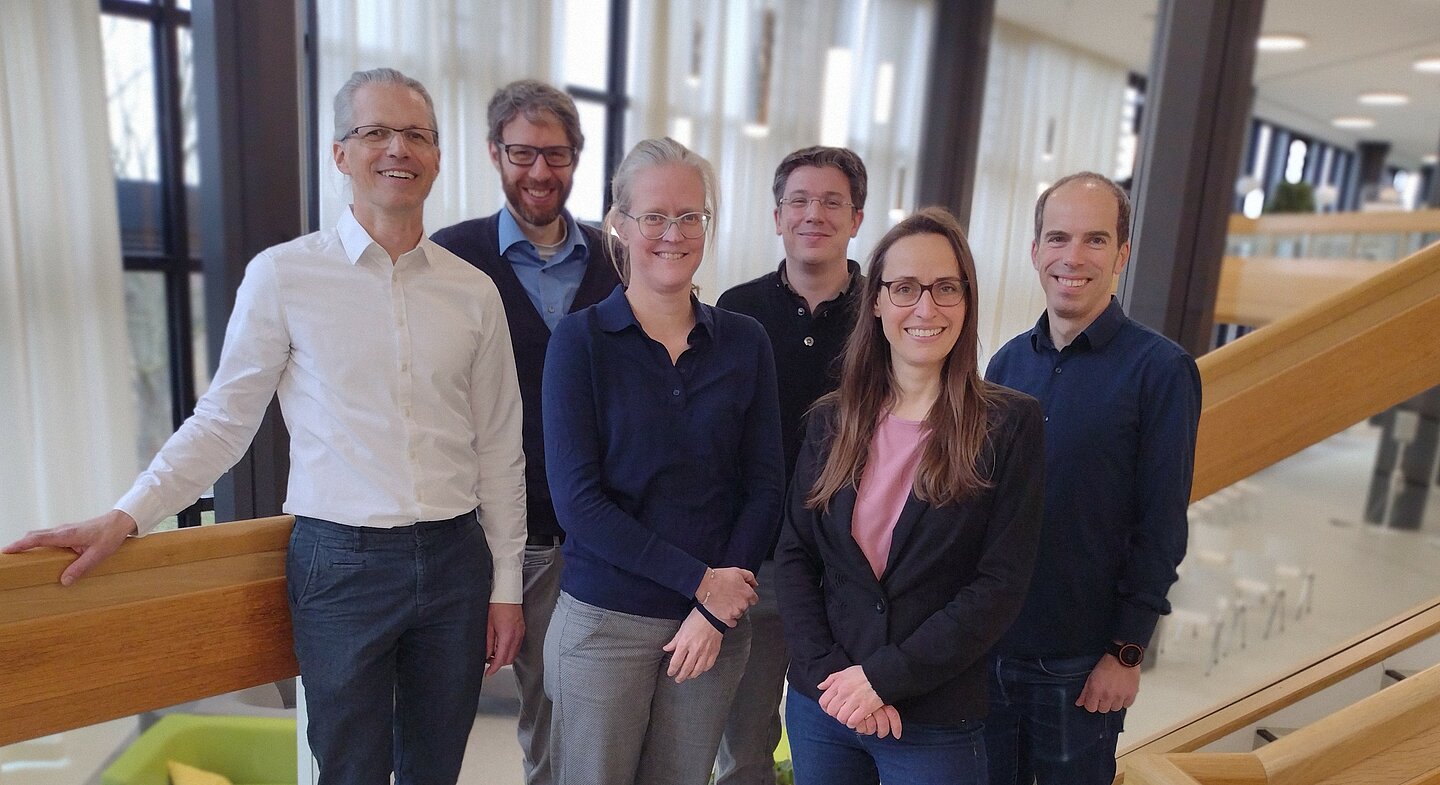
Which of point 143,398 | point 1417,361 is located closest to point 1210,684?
point 1417,361

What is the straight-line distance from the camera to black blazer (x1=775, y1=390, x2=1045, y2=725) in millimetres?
1408

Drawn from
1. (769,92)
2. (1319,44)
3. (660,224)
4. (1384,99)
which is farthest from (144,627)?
(1384,99)

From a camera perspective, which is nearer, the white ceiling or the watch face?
the watch face

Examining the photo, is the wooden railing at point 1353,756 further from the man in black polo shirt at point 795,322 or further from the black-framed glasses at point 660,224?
the black-framed glasses at point 660,224

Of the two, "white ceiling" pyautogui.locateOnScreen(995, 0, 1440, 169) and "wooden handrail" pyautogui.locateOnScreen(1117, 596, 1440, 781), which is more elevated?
"white ceiling" pyautogui.locateOnScreen(995, 0, 1440, 169)

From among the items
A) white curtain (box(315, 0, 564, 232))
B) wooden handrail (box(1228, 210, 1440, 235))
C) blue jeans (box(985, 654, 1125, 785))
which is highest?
white curtain (box(315, 0, 564, 232))

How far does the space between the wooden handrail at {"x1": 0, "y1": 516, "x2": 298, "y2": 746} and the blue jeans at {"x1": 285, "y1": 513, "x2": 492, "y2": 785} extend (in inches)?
2.8

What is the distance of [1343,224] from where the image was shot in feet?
25.1

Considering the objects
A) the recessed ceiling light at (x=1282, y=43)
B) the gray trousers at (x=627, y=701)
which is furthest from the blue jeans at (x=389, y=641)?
the recessed ceiling light at (x=1282, y=43)

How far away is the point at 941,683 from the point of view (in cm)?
143

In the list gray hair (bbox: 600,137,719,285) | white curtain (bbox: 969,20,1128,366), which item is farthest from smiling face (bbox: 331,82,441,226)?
white curtain (bbox: 969,20,1128,366)

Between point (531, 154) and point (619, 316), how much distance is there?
2.18 feet

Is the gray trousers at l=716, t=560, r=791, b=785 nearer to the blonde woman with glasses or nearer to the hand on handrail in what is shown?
A: the blonde woman with glasses

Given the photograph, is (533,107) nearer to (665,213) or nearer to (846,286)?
(665,213)
